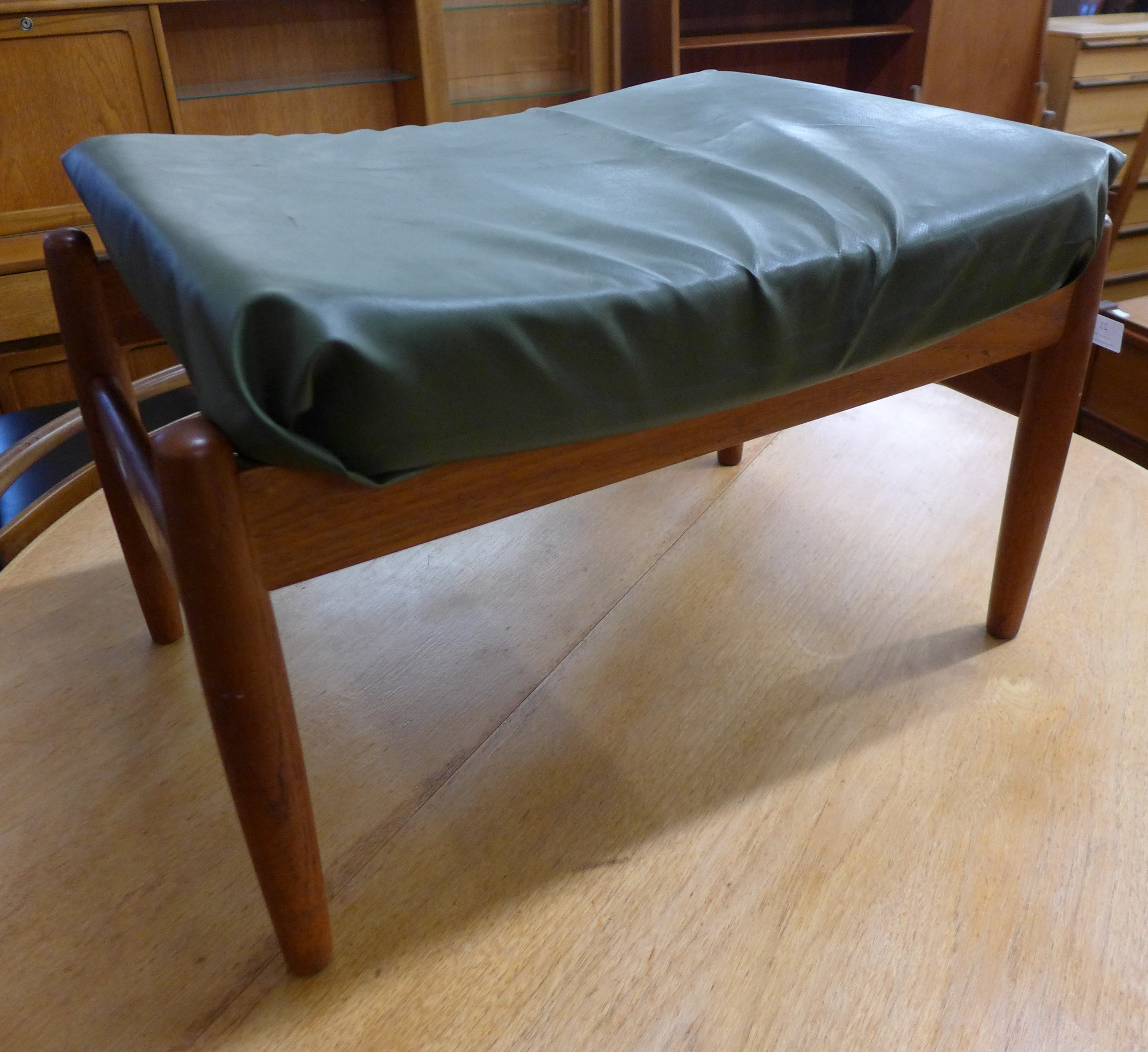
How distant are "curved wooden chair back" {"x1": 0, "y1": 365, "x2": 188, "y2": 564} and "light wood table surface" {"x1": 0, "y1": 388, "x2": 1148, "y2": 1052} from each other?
0.02 metres

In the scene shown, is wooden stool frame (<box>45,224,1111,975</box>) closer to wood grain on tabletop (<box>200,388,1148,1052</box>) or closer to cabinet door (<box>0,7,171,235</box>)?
wood grain on tabletop (<box>200,388,1148,1052</box>)

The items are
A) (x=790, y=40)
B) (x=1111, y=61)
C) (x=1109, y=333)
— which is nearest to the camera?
(x=1109, y=333)

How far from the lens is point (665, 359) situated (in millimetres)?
513

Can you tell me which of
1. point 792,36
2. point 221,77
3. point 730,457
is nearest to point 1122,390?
point 730,457

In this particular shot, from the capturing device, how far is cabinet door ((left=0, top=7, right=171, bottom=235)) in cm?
160

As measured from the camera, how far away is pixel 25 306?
1.64 meters

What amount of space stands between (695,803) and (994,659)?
316 millimetres

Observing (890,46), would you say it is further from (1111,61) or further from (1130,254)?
(1130,254)

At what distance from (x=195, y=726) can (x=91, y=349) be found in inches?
12.2

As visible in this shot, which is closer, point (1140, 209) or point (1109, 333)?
point (1109, 333)

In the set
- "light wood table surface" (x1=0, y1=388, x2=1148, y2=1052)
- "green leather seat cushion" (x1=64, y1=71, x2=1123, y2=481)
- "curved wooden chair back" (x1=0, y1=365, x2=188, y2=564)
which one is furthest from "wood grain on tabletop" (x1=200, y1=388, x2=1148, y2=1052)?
"curved wooden chair back" (x1=0, y1=365, x2=188, y2=564)

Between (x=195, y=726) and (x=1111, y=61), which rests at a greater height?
(x=1111, y=61)

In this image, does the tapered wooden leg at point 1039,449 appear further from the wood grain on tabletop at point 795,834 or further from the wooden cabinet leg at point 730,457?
the wooden cabinet leg at point 730,457

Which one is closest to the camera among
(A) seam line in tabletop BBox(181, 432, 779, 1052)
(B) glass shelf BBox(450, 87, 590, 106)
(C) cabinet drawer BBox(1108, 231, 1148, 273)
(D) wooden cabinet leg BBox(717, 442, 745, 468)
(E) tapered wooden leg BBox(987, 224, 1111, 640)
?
(A) seam line in tabletop BBox(181, 432, 779, 1052)
